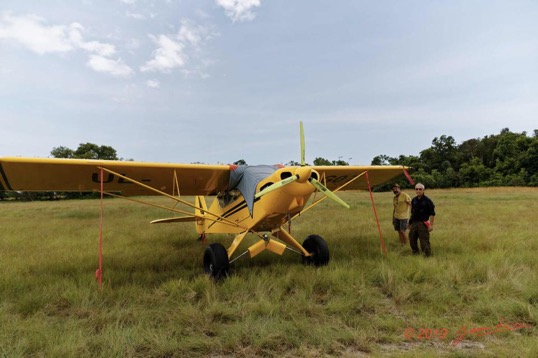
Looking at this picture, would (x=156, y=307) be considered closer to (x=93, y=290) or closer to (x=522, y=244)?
(x=93, y=290)

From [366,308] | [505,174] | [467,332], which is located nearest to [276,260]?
[366,308]

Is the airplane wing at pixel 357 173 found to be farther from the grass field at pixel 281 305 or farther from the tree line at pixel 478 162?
the tree line at pixel 478 162

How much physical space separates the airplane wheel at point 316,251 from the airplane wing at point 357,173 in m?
1.27

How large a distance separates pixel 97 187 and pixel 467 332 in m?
6.85

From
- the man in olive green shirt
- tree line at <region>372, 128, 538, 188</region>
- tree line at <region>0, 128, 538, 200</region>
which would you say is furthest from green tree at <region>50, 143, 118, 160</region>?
the man in olive green shirt

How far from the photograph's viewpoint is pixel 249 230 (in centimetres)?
605

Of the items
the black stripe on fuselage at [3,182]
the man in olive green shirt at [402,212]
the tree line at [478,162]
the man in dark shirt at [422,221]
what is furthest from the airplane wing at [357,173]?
the tree line at [478,162]

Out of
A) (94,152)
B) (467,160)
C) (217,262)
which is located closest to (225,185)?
(217,262)

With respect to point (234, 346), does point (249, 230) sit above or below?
above

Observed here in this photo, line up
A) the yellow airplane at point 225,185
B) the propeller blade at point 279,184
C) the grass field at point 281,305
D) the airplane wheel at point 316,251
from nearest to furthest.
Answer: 1. the grass field at point 281,305
2. the propeller blade at point 279,184
3. the yellow airplane at point 225,185
4. the airplane wheel at point 316,251

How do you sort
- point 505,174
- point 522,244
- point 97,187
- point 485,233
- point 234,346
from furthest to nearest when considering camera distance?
point 505,174 < point 485,233 < point 522,244 < point 97,187 < point 234,346

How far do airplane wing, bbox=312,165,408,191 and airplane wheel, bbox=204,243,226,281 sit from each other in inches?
104

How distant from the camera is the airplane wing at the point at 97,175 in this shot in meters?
5.53

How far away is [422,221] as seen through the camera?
689cm
